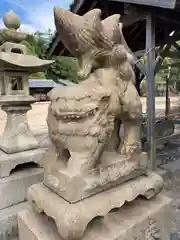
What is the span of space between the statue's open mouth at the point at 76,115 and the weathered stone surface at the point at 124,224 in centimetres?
53

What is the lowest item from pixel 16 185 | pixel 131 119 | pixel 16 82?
pixel 16 185

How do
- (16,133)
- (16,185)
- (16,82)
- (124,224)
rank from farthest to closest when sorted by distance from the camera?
(16,82) < (16,133) < (16,185) < (124,224)

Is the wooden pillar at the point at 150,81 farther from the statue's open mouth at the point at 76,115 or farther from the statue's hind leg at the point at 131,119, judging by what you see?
the statue's open mouth at the point at 76,115

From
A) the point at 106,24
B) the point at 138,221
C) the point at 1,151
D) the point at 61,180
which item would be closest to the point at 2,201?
the point at 1,151

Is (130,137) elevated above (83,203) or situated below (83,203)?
above

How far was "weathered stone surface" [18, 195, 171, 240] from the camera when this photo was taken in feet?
3.17

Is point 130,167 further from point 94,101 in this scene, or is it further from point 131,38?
point 131,38

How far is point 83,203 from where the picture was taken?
2.94 feet

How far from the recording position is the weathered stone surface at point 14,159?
68.9 inches

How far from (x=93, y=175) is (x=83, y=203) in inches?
5.0

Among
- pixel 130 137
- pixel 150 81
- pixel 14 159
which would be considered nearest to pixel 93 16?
pixel 130 137

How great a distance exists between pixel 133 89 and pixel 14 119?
1.31 m

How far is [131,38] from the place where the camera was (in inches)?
181

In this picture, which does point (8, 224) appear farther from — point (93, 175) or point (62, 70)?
point (62, 70)
